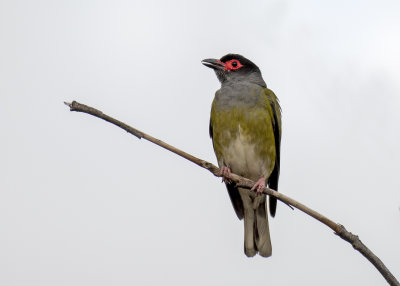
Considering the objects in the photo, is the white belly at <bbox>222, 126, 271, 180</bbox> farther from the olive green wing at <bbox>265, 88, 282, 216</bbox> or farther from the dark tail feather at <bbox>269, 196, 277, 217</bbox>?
the dark tail feather at <bbox>269, 196, 277, 217</bbox>

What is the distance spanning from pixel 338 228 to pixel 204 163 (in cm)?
114

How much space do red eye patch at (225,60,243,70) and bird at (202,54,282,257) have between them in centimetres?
2

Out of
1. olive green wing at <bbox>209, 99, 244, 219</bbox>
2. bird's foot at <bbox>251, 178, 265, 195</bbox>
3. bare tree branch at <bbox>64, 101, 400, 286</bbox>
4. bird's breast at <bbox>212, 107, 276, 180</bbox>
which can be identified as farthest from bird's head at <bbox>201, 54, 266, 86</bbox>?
bare tree branch at <bbox>64, 101, 400, 286</bbox>

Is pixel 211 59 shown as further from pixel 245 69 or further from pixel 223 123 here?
pixel 223 123

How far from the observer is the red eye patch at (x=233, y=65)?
789 cm

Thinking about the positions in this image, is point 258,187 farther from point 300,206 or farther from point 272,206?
point 300,206

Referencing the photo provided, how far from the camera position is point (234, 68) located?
→ 788 cm

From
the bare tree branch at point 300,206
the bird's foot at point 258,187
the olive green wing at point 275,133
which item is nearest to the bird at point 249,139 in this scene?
the olive green wing at point 275,133

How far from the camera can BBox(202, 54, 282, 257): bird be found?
278 inches

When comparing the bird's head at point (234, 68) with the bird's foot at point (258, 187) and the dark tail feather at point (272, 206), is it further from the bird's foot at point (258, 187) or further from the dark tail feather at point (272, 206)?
the bird's foot at point (258, 187)

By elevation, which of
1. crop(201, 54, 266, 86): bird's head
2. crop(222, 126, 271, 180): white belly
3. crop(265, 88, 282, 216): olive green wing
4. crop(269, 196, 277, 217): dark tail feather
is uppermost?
crop(201, 54, 266, 86): bird's head

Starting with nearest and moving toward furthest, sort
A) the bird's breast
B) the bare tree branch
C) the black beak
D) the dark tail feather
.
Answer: the bare tree branch
the bird's breast
the dark tail feather
the black beak

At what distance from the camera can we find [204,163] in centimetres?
444

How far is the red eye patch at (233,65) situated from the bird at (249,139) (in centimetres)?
2
